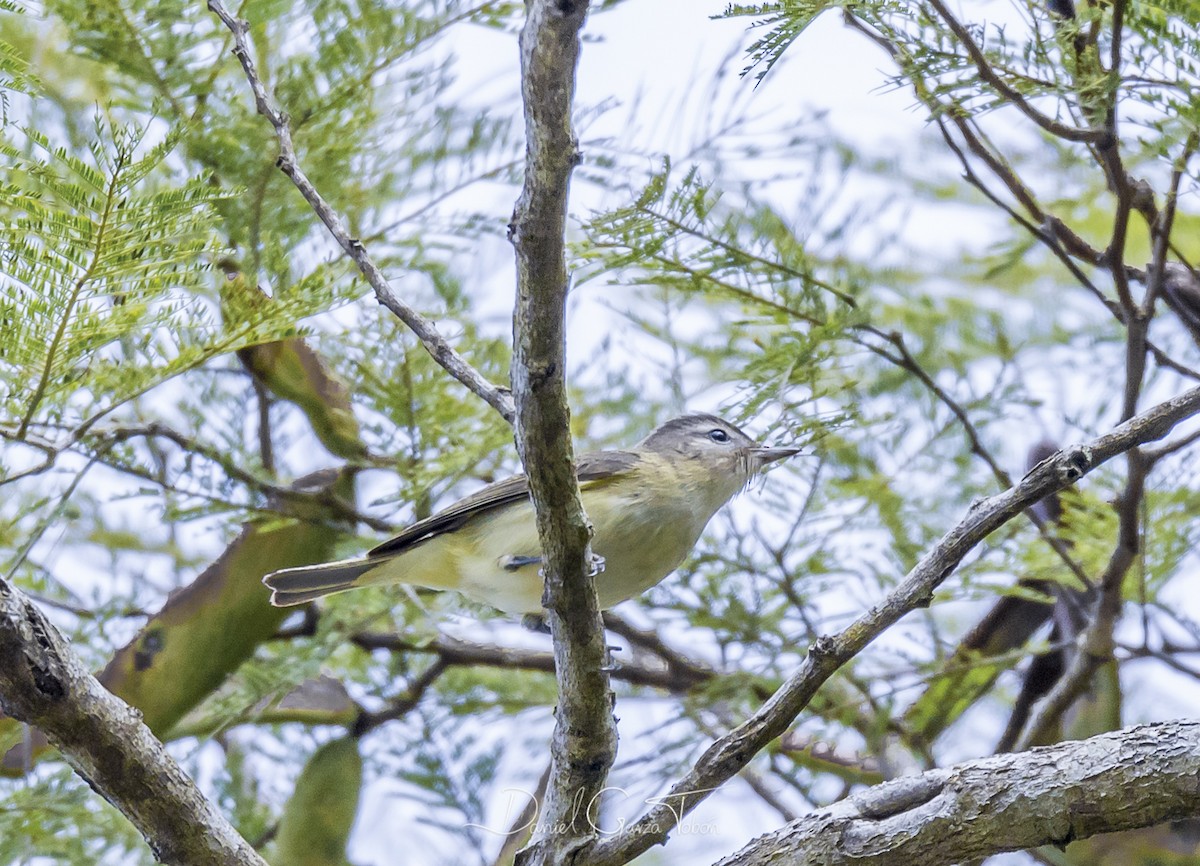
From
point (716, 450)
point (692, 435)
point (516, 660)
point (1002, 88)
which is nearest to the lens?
point (1002, 88)

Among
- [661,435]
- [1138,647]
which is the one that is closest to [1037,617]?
[1138,647]

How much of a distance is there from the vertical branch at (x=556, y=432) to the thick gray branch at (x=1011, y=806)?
1.57ft

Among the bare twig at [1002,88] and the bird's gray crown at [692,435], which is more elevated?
the bird's gray crown at [692,435]

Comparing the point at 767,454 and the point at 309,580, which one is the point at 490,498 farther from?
the point at 767,454

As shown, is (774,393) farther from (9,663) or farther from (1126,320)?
(9,663)

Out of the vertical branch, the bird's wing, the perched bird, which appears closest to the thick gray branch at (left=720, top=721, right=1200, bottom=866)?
the vertical branch

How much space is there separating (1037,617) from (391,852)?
285 centimetres

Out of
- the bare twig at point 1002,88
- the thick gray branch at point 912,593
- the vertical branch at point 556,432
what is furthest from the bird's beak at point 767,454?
the thick gray branch at point 912,593

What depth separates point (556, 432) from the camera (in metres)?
2.37

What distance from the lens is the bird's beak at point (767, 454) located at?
4.02m

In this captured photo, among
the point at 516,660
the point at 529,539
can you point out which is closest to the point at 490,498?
the point at 529,539

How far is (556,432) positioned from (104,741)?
102cm

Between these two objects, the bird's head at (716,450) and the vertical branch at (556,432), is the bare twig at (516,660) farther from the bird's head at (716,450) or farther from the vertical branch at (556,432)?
the vertical branch at (556,432)

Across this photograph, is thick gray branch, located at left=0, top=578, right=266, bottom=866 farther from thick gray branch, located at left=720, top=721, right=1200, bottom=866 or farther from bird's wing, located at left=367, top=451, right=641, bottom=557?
bird's wing, located at left=367, top=451, right=641, bottom=557
